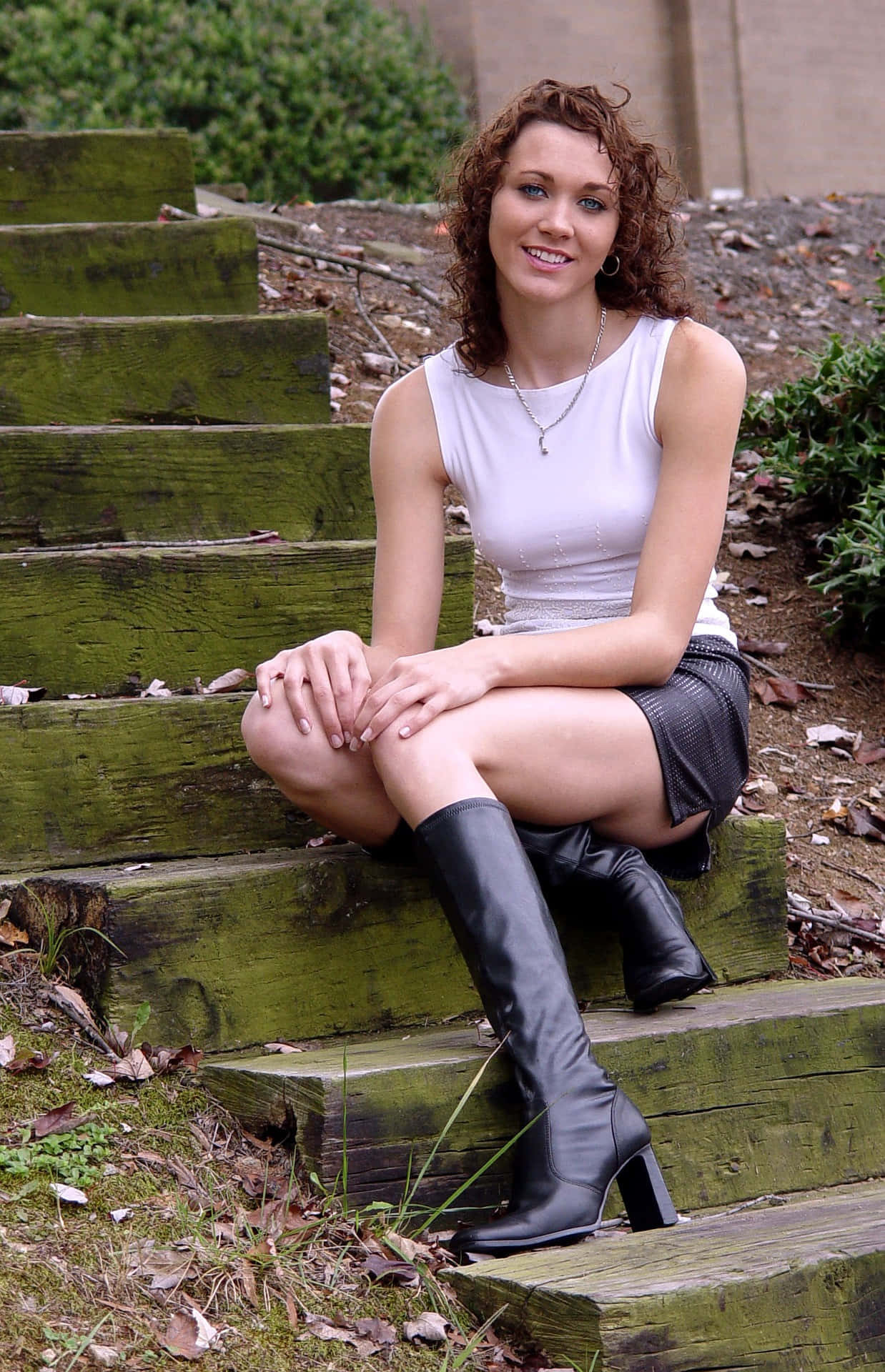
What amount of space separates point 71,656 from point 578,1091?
1.50 meters

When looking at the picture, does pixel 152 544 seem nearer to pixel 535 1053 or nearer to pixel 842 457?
pixel 535 1053

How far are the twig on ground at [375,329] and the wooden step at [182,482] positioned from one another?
1.09m

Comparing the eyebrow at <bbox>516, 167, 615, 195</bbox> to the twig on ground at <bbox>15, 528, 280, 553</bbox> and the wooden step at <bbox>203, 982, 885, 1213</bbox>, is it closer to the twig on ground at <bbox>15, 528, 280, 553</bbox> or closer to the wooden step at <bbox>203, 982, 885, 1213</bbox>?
the twig on ground at <bbox>15, 528, 280, 553</bbox>

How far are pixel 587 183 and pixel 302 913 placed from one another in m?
1.44

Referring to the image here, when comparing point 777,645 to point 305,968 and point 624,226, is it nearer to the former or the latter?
point 624,226

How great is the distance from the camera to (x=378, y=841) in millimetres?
2484

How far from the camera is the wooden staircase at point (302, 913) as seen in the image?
6.20ft

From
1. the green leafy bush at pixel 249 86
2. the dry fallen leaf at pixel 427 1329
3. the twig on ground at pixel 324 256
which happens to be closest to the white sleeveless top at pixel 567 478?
the dry fallen leaf at pixel 427 1329

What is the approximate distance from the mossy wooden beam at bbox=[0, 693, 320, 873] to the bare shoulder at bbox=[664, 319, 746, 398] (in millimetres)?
1053

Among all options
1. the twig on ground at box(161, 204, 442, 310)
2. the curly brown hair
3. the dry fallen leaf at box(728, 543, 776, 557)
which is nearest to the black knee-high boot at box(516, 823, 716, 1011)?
the curly brown hair

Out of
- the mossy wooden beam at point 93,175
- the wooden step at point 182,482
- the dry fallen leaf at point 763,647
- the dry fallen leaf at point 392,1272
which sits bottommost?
the dry fallen leaf at point 392,1272

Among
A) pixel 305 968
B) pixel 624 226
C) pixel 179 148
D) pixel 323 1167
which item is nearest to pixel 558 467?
pixel 624 226

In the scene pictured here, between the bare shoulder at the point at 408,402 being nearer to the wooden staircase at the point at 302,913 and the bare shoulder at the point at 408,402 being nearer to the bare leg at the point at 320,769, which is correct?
the wooden staircase at the point at 302,913

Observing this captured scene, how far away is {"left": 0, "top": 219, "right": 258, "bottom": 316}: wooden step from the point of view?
3939mm
